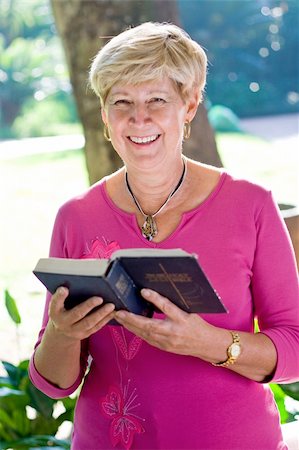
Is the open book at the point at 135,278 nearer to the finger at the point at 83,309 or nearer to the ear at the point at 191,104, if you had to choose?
the finger at the point at 83,309

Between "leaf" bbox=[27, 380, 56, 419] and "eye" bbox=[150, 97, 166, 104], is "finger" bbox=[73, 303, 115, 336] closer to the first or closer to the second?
"eye" bbox=[150, 97, 166, 104]

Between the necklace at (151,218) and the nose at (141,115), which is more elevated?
the nose at (141,115)

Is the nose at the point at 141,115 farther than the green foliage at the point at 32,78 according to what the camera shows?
No

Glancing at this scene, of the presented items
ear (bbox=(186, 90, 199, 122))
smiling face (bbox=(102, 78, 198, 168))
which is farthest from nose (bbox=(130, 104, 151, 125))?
ear (bbox=(186, 90, 199, 122))

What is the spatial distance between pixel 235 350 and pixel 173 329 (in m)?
0.17

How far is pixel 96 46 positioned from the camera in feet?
10.7

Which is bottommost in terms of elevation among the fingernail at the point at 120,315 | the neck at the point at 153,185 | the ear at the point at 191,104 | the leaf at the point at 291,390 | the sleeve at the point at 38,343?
the leaf at the point at 291,390

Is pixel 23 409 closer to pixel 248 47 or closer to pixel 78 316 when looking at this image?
pixel 78 316

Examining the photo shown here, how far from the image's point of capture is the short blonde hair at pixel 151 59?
1.78 meters

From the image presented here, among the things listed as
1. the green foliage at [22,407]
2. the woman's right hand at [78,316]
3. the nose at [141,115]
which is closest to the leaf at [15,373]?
the green foliage at [22,407]

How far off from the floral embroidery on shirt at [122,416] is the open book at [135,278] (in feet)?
0.88

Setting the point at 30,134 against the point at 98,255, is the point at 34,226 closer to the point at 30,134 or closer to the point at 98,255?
the point at 30,134

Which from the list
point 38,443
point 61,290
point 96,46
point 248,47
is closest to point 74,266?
point 61,290

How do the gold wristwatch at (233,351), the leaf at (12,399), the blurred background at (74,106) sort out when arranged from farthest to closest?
the blurred background at (74,106)
the leaf at (12,399)
the gold wristwatch at (233,351)
